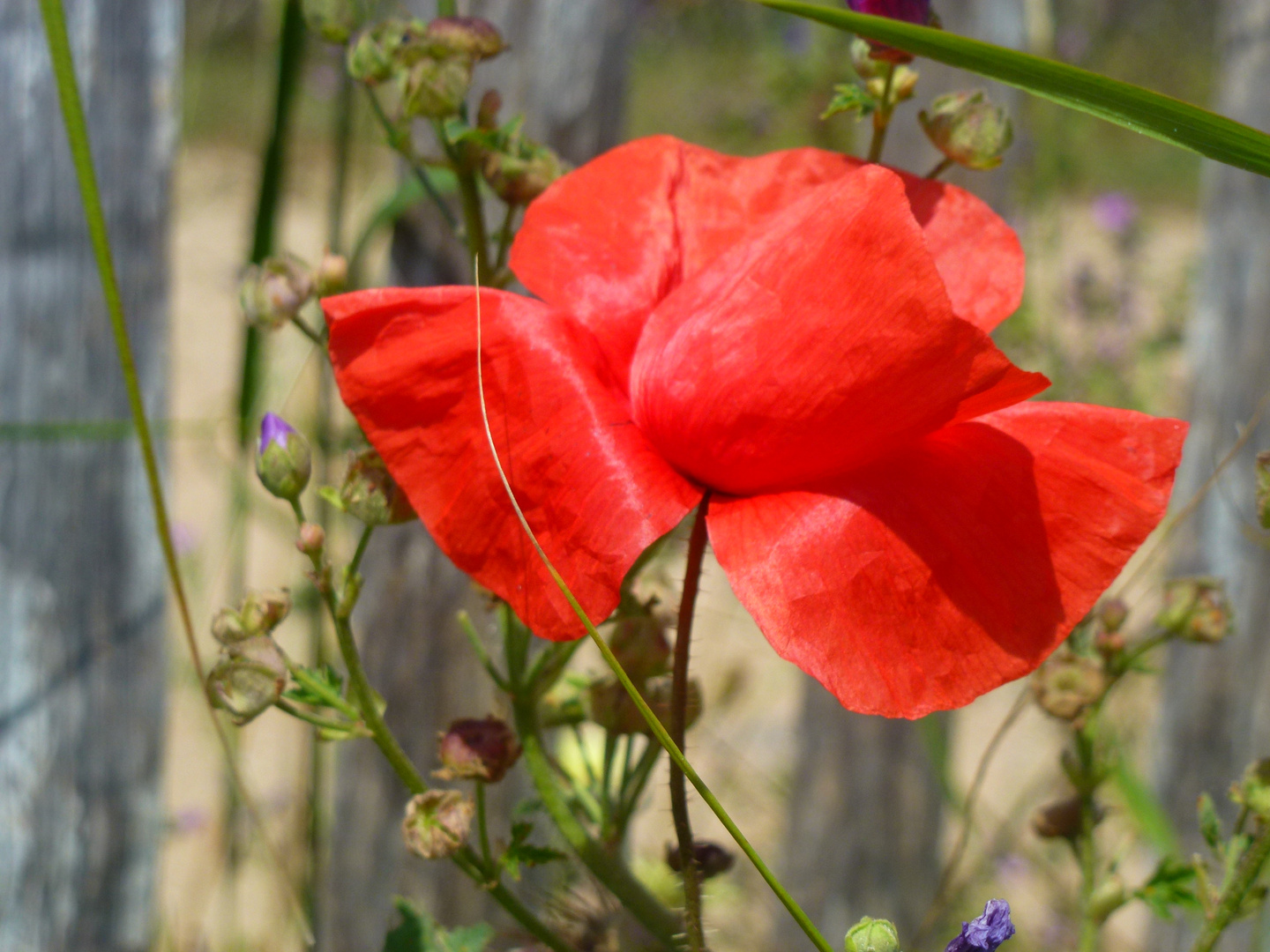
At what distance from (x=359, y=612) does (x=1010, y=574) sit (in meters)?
1.28

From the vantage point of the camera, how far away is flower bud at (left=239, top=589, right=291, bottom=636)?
0.53 meters

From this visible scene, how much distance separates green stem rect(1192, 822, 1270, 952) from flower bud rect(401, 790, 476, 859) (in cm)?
33

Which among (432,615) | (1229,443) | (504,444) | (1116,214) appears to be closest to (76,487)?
(432,615)

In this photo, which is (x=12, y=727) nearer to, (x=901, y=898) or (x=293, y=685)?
(x=293, y=685)

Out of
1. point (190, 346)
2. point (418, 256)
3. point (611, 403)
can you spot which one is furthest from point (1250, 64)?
point (190, 346)

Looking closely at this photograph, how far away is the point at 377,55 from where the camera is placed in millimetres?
590

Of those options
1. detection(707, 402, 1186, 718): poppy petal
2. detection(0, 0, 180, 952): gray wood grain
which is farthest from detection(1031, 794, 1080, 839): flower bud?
detection(0, 0, 180, 952): gray wood grain

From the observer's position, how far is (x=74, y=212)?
1167mm

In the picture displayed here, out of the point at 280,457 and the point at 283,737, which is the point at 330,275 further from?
the point at 283,737

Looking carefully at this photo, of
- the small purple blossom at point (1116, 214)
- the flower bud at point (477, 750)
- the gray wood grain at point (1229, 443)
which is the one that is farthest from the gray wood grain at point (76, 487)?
the small purple blossom at point (1116, 214)

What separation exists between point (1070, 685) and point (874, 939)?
0.89 feet

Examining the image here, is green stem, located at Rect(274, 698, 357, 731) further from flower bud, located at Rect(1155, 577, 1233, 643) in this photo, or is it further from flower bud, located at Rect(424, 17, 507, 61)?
flower bud, located at Rect(1155, 577, 1233, 643)

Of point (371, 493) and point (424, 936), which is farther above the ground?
Answer: point (371, 493)

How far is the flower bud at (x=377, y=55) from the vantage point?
1.94 ft
